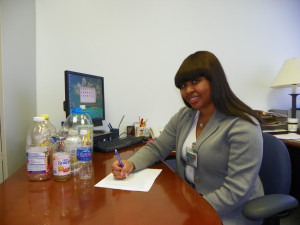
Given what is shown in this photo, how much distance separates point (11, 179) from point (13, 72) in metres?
0.77

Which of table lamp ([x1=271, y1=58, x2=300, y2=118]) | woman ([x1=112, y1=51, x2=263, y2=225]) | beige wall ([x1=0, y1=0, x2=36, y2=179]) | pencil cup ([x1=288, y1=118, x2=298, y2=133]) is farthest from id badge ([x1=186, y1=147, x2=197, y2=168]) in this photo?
table lamp ([x1=271, y1=58, x2=300, y2=118])

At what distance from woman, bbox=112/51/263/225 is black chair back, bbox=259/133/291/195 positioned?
6 centimetres

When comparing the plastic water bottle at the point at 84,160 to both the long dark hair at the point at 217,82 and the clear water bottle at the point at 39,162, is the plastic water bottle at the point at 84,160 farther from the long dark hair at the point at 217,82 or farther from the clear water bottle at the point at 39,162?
the long dark hair at the point at 217,82

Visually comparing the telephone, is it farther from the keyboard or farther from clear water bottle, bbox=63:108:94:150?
clear water bottle, bbox=63:108:94:150

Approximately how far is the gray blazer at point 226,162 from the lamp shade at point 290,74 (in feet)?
4.35

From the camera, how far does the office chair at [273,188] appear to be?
0.69 metres

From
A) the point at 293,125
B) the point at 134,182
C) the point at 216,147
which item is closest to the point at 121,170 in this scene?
the point at 134,182

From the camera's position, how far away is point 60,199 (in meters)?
0.64

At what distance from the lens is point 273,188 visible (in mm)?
916

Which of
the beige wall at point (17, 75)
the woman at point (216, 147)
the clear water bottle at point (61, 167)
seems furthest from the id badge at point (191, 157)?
the beige wall at point (17, 75)

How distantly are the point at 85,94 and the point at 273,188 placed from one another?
47.7 inches

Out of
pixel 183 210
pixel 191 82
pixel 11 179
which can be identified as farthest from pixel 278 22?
pixel 11 179

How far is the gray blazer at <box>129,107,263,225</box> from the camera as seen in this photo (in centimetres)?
80

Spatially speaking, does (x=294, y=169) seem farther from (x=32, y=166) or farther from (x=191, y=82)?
(x=32, y=166)
